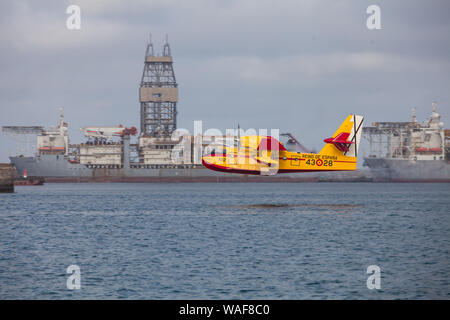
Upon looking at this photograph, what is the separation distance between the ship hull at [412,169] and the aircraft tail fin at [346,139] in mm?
112769

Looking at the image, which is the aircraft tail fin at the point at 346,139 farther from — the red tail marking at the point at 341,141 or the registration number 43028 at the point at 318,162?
the registration number 43028 at the point at 318,162

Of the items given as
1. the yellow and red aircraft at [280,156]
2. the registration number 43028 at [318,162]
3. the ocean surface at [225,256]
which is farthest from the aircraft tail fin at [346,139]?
the ocean surface at [225,256]

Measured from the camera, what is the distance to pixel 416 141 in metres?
174

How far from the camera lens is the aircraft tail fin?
64.3m

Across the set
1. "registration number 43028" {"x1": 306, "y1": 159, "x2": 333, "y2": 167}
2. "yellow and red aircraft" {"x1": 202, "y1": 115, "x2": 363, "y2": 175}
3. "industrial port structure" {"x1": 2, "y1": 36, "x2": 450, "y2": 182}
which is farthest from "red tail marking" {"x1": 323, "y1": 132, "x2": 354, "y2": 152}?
"industrial port structure" {"x1": 2, "y1": 36, "x2": 450, "y2": 182}

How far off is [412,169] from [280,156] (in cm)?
12239

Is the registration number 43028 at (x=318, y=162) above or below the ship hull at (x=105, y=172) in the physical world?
above

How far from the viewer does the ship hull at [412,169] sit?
171 m

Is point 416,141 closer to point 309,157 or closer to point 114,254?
point 309,157

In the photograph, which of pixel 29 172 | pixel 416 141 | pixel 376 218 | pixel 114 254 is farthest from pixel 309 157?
pixel 29 172

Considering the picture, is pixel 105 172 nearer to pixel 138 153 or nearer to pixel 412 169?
pixel 138 153

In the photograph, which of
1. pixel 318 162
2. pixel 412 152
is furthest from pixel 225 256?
pixel 412 152
